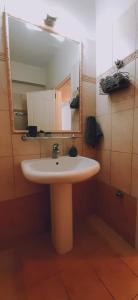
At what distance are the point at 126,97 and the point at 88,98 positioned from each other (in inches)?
17.7

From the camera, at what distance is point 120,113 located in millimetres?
1281

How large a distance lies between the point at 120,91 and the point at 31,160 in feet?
3.03

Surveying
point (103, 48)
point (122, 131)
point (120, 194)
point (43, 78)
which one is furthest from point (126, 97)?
point (120, 194)

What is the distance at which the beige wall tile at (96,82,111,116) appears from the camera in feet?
4.66

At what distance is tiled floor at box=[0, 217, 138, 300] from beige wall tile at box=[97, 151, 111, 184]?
527 mm

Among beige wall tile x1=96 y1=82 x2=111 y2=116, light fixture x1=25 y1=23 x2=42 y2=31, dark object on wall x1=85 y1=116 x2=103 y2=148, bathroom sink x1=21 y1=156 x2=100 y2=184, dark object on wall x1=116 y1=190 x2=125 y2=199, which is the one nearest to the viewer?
bathroom sink x1=21 y1=156 x2=100 y2=184

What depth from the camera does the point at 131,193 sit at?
4.02ft

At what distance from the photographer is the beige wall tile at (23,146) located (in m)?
1.23

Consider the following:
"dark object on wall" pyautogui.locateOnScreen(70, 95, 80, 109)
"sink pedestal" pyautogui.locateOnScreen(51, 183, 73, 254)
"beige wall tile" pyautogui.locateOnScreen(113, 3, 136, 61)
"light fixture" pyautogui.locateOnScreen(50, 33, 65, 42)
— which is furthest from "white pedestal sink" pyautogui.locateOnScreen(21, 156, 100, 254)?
"light fixture" pyautogui.locateOnScreen(50, 33, 65, 42)

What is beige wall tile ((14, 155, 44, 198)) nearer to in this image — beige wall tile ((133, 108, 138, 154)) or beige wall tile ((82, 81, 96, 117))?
beige wall tile ((82, 81, 96, 117))

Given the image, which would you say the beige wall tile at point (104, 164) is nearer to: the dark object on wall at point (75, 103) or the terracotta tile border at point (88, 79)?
the dark object on wall at point (75, 103)

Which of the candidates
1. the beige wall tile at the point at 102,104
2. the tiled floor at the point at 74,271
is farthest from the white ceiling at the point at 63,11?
the tiled floor at the point at 74,271

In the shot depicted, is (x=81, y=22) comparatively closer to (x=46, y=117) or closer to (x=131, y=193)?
(x=46, y=117)

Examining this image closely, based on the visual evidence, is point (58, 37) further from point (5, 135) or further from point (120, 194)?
point (120, 194)
